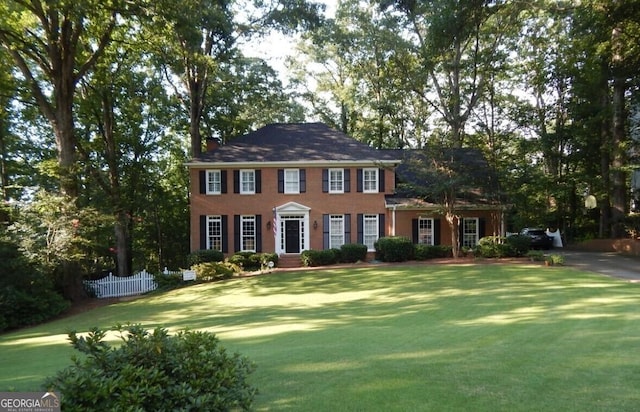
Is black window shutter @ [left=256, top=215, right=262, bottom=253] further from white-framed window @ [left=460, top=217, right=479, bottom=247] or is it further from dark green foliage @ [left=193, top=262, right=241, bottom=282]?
white-framed window @ [left=460, top=217, right=479, bottom=247]

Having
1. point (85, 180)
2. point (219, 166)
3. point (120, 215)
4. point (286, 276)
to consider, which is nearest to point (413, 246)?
point (286, 276)

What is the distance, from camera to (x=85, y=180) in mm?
24953

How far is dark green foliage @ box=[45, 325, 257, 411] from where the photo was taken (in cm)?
298

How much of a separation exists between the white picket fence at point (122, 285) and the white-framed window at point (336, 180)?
10626 mm

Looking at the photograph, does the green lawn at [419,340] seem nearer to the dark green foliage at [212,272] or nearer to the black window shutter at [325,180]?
the dark green foliage at [212,272]

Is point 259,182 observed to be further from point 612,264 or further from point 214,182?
point 612,264

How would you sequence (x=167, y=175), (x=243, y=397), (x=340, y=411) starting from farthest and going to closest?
(x=167, y=175) → (x=340, y=411) → (x=243, y=397)

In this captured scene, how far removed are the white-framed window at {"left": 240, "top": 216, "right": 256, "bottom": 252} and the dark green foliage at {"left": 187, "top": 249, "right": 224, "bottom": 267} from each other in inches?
80.3

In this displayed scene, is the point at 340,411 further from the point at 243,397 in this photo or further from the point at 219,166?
the point at 219,166

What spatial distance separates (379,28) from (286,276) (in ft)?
67.4

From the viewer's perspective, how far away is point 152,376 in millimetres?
3182

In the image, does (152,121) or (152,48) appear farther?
(152,121)

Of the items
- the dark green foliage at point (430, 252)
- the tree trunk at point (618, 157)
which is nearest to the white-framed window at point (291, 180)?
the dark green foliage at point (430, 252)

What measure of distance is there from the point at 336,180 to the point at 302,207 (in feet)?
8.19
